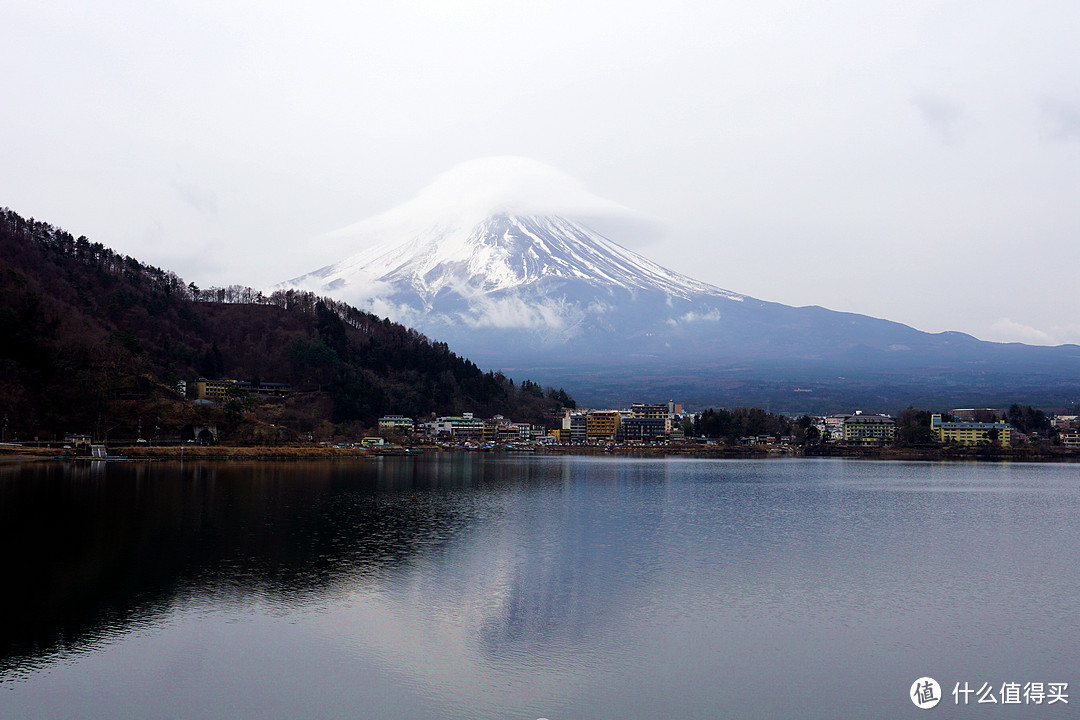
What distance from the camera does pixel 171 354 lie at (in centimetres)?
8594

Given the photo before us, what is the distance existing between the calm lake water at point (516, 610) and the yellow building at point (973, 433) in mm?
69373

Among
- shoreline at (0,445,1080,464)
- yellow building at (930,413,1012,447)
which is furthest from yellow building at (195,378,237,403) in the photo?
yellow building at (930,413,1012,447)

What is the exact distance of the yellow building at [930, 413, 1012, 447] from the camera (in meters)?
92.8

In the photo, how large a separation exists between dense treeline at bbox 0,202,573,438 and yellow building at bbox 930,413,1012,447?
1903 inches

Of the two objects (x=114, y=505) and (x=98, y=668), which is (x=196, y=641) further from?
(x=114, y=505)

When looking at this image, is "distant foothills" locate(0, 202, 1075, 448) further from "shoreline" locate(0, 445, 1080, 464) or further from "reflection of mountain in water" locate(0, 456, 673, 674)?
"reflection of mountain in water" locate(0, 456, 673, 674)

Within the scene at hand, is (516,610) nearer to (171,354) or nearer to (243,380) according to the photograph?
(171,354)

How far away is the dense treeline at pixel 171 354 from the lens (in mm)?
59125

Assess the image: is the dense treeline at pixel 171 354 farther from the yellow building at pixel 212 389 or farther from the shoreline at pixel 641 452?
the shoreline at pixel 641 452

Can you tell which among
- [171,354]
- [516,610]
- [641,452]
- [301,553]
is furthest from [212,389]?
[516,610]

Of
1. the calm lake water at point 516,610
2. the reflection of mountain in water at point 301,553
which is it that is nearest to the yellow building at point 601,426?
the reflection of mountain in water at point 301,553

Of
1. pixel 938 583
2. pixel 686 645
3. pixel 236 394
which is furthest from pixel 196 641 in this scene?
pixel 236 394

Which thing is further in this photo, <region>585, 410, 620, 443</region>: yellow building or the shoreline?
<region>585, 410, 620, 443</region>: yellow building

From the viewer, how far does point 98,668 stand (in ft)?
39.9
